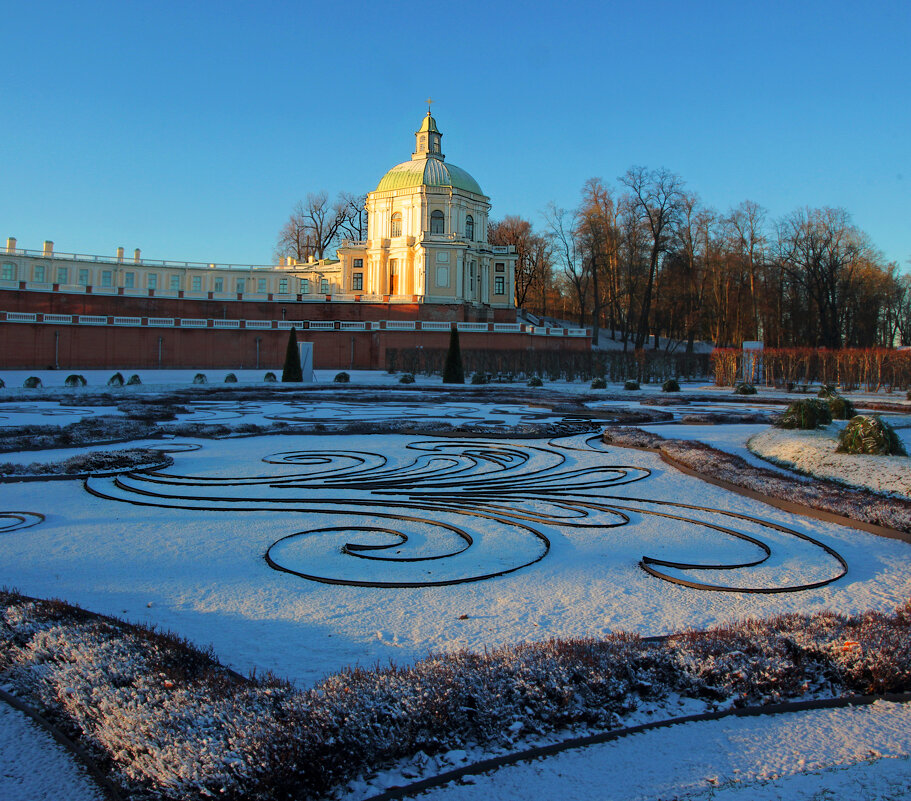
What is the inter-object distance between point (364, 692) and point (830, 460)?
7333 mm

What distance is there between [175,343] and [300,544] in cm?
4469

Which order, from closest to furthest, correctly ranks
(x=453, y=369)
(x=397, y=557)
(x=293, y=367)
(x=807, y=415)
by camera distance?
(x=397, y=557) → (x=807, y=415) → (x=293, y=367) → (x=453, y=369)

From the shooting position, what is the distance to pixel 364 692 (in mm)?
2734

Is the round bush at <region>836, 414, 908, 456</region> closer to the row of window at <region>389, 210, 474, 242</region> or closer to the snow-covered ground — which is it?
the snow-covered ground

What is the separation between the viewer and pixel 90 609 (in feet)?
Answer: 13.3

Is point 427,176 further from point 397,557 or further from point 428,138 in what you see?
point 397,557

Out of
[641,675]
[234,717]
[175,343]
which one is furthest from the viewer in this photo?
[175,343]

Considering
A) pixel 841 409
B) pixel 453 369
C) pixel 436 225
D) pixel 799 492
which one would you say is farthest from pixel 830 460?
pixel 436 225

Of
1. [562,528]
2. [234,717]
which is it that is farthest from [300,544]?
[234,717]

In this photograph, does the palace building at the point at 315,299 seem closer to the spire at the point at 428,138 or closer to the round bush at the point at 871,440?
the spire at the point at 428,138

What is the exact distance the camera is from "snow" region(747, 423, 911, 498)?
738 centimetres

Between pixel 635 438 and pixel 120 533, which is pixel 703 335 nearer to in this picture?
pixel 635 438

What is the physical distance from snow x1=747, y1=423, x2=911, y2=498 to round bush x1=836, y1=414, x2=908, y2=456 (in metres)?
0.14

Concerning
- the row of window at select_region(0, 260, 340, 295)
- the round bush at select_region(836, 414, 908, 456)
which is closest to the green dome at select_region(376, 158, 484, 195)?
the row of window at select_region(0, 260, 340, 295)
